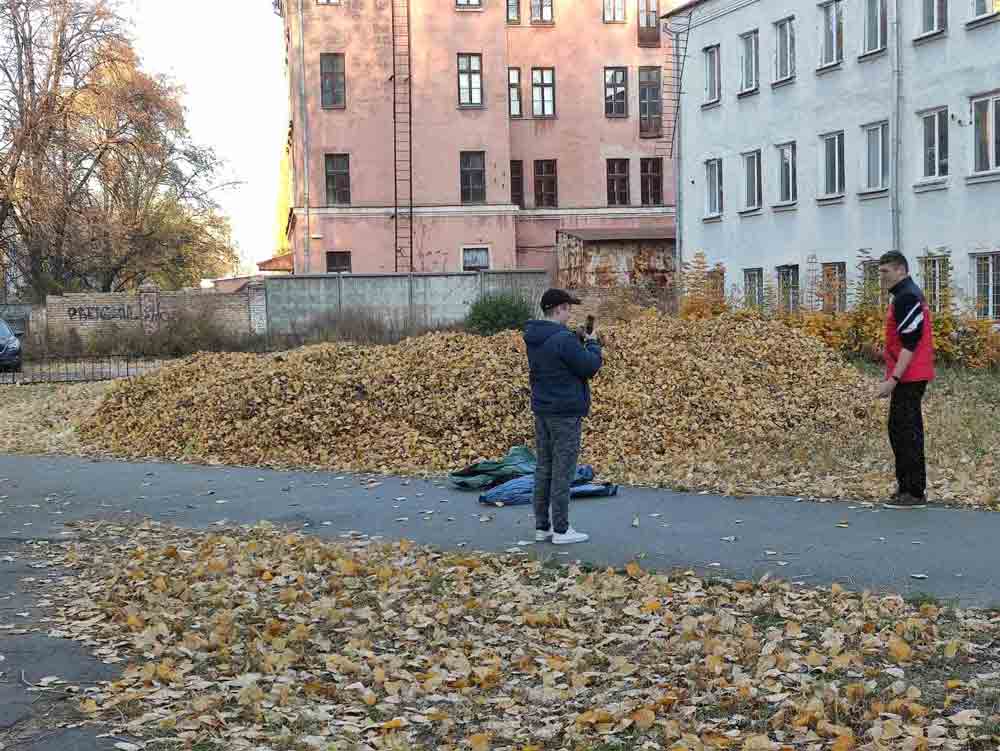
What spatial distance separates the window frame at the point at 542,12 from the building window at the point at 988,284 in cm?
2980

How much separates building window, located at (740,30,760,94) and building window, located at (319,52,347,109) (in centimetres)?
1854

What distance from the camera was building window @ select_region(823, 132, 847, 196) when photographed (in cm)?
3334

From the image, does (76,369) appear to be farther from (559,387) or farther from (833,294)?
(559,387)

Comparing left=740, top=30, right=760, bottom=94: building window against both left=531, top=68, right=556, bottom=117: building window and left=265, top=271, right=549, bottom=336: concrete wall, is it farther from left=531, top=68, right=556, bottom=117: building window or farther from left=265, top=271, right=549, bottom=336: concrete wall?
left=531, top=68, right=556, bottom=117: building window

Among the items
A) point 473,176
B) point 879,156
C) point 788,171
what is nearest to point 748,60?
point 788,171

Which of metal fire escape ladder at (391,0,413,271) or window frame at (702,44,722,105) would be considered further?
metal fire escape ladder at (391,0,413,271)

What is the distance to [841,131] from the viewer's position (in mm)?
33156

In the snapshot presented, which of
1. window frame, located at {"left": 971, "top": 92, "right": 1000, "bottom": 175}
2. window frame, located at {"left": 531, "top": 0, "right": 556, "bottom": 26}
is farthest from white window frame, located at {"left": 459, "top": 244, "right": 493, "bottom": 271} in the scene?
window frame, located at {"left": 971, "top": 92, "right": 1000, "bottom": 175}

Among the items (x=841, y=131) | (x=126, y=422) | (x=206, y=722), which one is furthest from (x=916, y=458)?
(x=841, y=131)

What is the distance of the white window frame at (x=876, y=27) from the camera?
103ft

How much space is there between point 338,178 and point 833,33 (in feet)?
75.6

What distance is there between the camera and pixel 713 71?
128ft

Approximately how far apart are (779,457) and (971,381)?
9.44m

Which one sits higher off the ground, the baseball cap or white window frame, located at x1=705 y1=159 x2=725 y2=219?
white window frame, located at x1=705 y1=159 x2=725 y2=219
